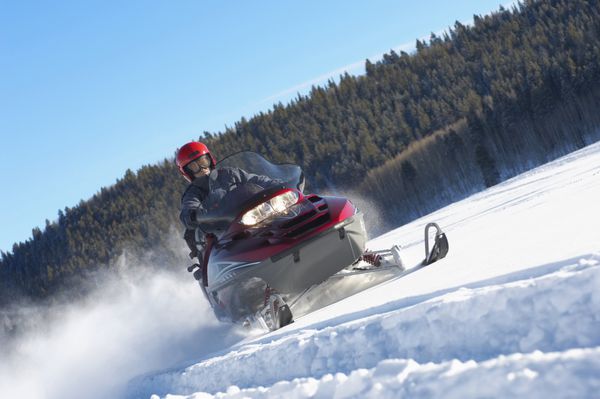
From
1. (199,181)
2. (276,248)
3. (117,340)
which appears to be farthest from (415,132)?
(276,248)

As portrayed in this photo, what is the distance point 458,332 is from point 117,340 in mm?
6350

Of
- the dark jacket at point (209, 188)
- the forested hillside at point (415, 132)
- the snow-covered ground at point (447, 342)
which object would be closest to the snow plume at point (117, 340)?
the snow-covered ground at point (447, 342)

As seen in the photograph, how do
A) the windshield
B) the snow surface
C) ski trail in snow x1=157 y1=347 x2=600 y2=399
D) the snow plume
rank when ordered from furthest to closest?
the snow plume < the windshield < the snow surface < ski trail in snow x1=157 y1=347 x2=600 y2=399

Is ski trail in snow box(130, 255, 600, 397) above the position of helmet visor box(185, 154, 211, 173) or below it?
below

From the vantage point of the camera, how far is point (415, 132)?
99000 millimetres

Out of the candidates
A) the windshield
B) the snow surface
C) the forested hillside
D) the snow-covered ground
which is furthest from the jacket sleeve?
the forested hillside

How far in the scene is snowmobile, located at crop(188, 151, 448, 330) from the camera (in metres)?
5.69

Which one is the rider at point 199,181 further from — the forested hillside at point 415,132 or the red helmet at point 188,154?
the forested hillside at point 415,132

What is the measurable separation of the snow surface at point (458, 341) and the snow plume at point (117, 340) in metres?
1.81

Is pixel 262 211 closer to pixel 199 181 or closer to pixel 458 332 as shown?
pixel 199 181

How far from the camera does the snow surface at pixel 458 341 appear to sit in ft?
7.50

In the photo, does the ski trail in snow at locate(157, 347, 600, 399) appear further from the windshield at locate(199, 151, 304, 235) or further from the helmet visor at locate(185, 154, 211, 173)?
the helmet visor at locate(185, 154, 211, 173)

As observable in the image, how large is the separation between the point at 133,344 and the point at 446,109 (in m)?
92.4

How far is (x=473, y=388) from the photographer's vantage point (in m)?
2.26
